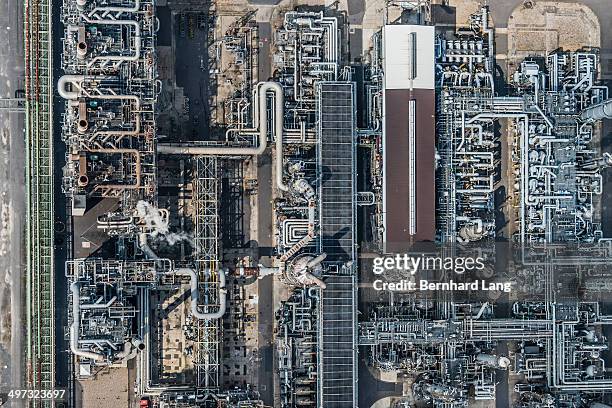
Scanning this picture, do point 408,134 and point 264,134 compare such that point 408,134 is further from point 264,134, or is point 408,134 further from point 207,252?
point 207,252

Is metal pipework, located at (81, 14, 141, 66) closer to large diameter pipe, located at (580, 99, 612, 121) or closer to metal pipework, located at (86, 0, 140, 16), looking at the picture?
metal pipework, located at (86, 0, 140, 16)

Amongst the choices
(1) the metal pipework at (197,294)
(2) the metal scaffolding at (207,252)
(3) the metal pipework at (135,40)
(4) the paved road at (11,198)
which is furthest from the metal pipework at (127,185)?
(4) the paved road at (11,198)

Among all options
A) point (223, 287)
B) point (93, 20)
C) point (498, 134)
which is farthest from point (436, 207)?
point (93, 20)

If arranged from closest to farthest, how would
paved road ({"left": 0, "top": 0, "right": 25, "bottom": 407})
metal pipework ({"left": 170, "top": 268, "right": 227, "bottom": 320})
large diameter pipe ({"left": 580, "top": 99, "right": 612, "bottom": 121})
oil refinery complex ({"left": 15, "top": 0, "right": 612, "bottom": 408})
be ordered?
oil refinery complex ({"left": 15, "top": 0, "right": 612, "bottom": 408}), metal pipework ({"left": 170, "top": 268, "right": 227, "bottom": 320}), large diameter pipe ({"left": 580, "top": 99, "right": 612, "bottom": 121}), paved road ({"left": 0, "top": 0, "right": 25, "bottom": 407})

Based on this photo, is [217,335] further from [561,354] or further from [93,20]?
[561,354]

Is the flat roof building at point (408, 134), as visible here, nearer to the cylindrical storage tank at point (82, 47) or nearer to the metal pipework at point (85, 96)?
the metal pipework at point (85, 96)

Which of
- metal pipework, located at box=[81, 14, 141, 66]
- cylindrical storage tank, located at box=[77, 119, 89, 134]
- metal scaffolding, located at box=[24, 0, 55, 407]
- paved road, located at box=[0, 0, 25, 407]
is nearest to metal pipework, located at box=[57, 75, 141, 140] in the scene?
cylindrical storage tank, located at box=[77, 119, 89, 134]

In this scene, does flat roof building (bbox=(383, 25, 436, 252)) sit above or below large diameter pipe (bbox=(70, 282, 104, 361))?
above
